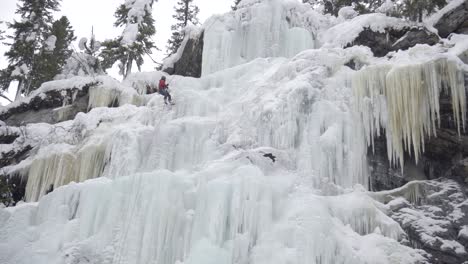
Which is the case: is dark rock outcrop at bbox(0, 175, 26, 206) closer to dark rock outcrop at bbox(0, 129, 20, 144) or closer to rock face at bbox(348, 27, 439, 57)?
dark rock outcrop at bbox(0, 129, 20, 144)

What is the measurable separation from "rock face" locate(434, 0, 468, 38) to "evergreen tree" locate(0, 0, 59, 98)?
17.4 metres

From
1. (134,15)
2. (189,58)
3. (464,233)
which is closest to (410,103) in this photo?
(464,233)

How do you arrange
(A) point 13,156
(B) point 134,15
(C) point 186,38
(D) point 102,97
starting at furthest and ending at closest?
1. (B) point 134,15
2. (C) point 186,38
3. (D) point 102,97
4. (A) point 13,156

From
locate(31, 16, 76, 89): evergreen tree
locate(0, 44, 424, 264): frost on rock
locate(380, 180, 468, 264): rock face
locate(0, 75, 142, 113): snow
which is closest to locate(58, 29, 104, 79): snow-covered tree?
locate(31, 16, 76, 89): evergreen tree

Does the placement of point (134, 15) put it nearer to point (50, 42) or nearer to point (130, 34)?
point (130, 34)

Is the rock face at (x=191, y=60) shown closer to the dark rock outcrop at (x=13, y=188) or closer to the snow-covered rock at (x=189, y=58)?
the snow-covered rock at (x=189, y=58)

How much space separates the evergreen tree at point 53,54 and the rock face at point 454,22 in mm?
15086

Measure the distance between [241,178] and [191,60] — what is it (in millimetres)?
10319

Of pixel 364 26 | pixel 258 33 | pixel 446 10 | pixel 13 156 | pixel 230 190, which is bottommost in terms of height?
pixel 230 190

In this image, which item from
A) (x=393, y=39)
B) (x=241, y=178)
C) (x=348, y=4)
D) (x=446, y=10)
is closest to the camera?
(x=241, y=178)

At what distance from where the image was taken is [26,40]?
22125 millimetres

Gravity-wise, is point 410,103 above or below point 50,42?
below

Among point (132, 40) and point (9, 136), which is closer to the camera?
point (9, 136)

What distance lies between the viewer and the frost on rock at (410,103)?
368 inches
